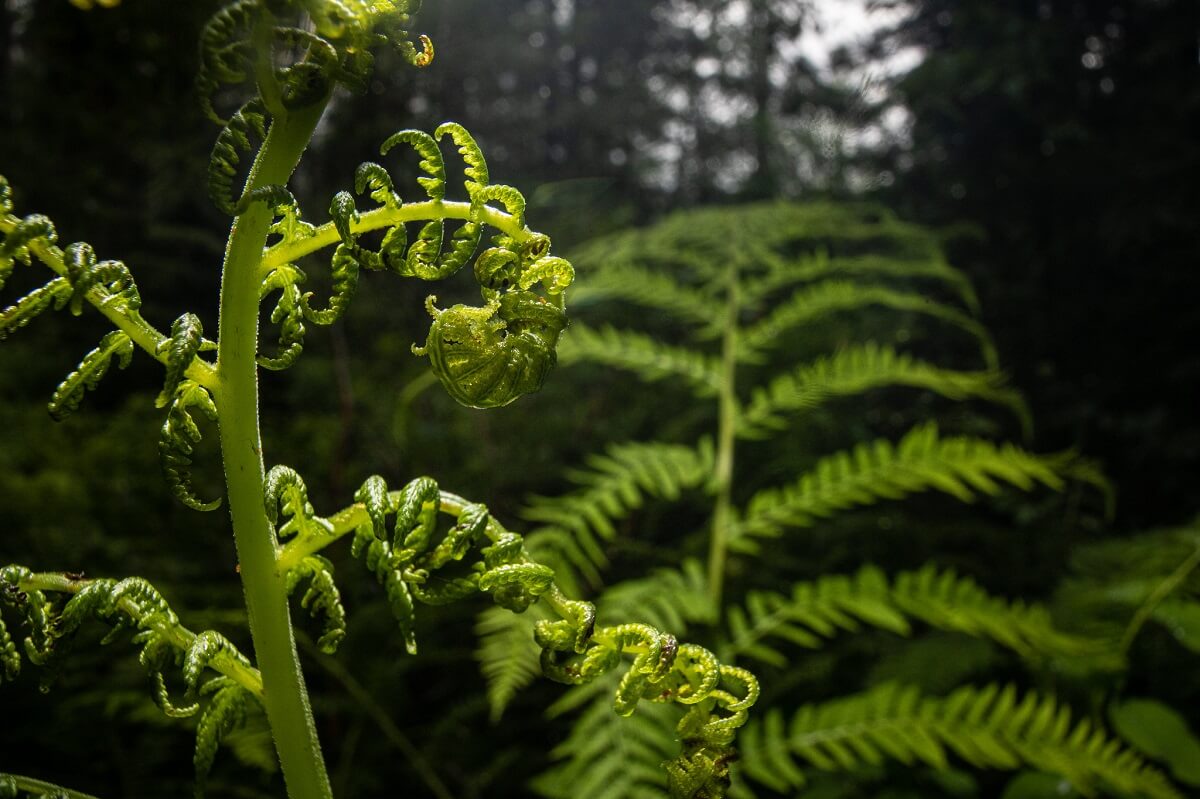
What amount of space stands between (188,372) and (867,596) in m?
1.34

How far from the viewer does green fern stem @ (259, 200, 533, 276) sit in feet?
1.45

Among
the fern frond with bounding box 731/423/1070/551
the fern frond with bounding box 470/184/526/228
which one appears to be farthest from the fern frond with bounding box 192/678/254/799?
the fern frond with bounding box 731/423/1070/551

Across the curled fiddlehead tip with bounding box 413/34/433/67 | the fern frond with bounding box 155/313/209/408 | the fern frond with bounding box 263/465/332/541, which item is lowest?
the fern frond with bounding box 263/465/332/541

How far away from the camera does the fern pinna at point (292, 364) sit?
412mm

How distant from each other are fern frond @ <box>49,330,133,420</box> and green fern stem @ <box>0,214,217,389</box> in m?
0.01

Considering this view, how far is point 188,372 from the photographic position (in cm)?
45

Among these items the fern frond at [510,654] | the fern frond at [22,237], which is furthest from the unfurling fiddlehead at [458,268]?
the fern frond at [510,654]

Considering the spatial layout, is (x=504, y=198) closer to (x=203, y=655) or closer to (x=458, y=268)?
(x=458, y=268)

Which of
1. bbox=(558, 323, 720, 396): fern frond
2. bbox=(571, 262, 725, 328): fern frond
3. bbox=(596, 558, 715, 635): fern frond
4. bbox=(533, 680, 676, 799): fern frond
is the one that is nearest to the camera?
bbox=(533, 680, 676, 799): fern frond

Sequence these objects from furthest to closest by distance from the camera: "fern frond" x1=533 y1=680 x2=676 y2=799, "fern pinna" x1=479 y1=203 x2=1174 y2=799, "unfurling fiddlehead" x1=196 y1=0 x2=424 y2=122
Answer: "fern pinna" x1=479 y1=203 x2=1174 y2=799 → "fern frond" x1=533 y1=680 x2=676 y2=799 → "unfurling fiddlehead" x1=196 y1=0 x2=424 y2=122

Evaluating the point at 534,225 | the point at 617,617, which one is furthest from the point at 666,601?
the point at 534,225

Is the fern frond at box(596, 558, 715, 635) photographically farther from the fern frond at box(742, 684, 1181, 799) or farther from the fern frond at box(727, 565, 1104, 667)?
the fern frond at box(742, 684, 1181, 799)

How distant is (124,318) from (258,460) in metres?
0.11

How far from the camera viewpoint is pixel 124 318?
456 millimetres
